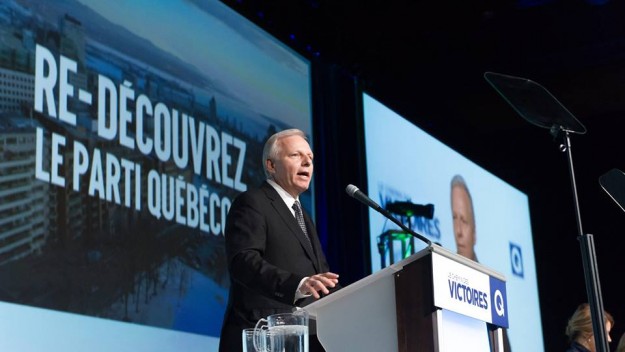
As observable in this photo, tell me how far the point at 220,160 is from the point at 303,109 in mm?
923

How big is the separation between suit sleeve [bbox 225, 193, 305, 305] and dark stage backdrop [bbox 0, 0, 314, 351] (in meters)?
0.88

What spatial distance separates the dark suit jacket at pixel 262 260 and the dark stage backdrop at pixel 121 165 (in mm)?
866

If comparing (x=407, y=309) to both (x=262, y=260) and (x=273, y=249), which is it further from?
(x=273, y=249)

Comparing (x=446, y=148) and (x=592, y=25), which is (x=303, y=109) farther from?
(x=592, y=25)

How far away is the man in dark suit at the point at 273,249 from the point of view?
245 centimetres

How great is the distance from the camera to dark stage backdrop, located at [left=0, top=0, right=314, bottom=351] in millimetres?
3201

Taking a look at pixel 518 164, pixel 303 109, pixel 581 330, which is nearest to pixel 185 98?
pixel 303 109

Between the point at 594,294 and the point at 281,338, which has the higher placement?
the point at 594,294

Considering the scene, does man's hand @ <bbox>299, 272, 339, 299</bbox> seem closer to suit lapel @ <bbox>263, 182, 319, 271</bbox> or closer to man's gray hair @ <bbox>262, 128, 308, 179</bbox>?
suit lapel @ <bbox>263, 182, 319, 271</bbox>

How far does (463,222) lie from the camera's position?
6.27 metres

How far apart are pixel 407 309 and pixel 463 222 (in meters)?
4.07

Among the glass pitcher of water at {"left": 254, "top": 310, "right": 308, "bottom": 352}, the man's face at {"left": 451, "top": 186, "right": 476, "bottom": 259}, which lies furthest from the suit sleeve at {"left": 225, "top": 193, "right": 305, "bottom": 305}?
the man's face at {"left": 451, "top": 186, "right": 476, "bottom": 259}

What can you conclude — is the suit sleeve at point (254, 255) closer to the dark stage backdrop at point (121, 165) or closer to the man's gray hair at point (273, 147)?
the man's gray hair at point (273, 147)

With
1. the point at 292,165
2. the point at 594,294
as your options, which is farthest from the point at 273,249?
the point at 594,294
